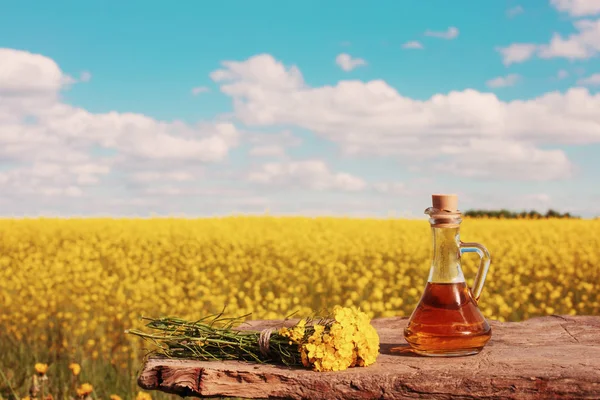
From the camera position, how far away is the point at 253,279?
708 centimetres

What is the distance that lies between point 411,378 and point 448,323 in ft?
0.93

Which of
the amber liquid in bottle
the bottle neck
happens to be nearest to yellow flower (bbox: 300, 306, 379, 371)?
the amber liquid in bottle

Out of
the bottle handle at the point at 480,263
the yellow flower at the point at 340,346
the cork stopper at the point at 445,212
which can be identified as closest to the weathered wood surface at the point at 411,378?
the yellow flower at the point at 340,346

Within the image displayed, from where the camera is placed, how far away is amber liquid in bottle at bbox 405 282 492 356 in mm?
2238

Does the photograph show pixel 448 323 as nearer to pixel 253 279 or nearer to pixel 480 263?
pixel 480 263

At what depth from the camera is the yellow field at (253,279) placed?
235 inches

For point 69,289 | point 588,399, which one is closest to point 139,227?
point 69,289

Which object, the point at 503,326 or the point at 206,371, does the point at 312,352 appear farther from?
the point at 503,326

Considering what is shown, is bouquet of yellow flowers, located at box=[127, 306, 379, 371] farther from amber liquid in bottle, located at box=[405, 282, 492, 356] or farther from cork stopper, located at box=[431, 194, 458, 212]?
cork stopper, located at box=[431, 194, 458, 212]

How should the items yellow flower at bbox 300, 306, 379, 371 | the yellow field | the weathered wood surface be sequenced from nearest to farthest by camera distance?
the weathered wood surface, yellow flower at bbox 300, 306, 379, 371, the yellow field

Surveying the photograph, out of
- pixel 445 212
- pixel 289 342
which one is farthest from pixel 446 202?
pixel 289 342

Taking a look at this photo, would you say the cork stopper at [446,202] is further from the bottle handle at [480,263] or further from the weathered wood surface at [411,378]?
the weathered wood surface at [411,378]

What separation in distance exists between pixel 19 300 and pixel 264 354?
17.4ft

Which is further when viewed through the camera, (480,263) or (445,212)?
(480,263)
